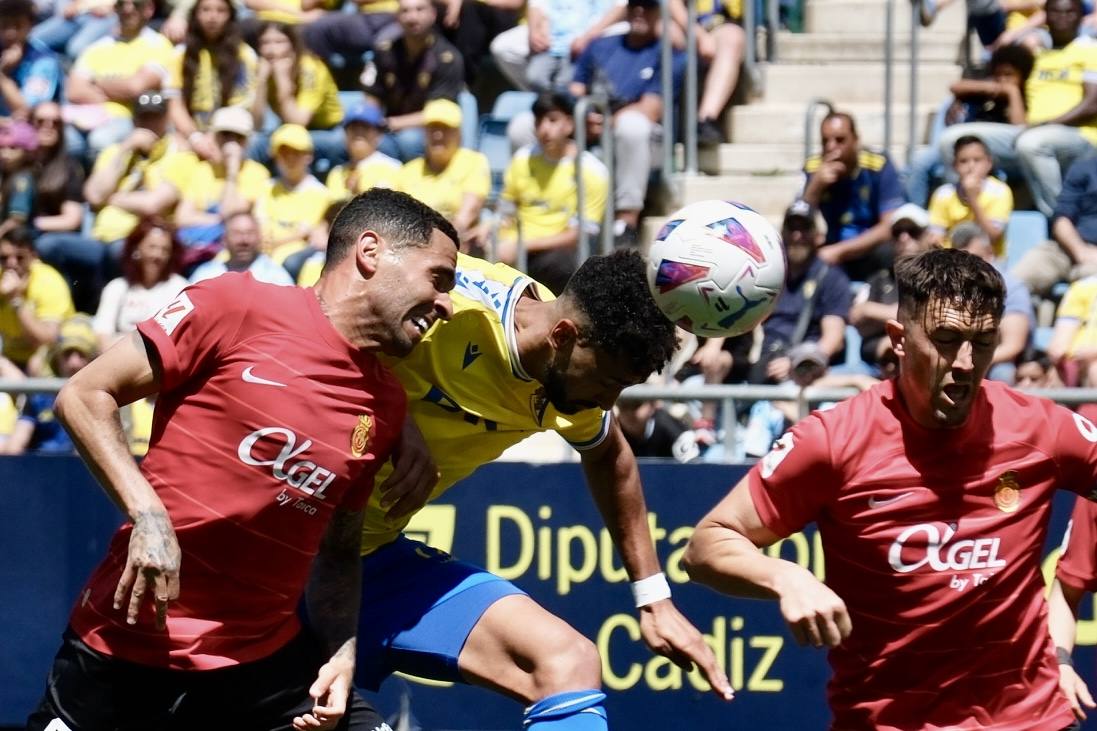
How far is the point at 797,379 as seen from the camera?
29.8ft

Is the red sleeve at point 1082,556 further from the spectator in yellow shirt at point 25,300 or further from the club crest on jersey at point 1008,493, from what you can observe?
the spectator in yellow shirt at point 25,300

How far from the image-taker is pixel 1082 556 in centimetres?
543

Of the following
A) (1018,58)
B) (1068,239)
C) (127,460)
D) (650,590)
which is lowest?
(1068,239)

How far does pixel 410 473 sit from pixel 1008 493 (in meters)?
1.74

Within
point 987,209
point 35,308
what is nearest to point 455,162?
point 35,308

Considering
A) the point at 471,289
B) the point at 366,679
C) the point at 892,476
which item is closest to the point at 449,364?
the point at 471,289

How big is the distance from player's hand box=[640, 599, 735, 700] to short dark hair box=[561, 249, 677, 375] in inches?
32.9

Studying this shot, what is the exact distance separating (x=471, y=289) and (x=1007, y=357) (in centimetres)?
483

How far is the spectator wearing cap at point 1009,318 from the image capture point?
9492mm

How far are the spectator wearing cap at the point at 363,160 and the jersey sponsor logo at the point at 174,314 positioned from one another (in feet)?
21.7

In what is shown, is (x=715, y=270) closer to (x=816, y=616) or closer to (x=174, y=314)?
(x=816, y=616)

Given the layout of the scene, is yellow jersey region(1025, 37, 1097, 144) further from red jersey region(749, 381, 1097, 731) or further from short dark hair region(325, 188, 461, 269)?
short dark hair region(325, 188, 461, 269)

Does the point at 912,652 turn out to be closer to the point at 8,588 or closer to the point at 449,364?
the point at 449,364

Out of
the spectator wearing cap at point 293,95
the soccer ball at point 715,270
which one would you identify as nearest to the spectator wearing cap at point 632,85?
the spectator wearing cap at point 293,95
